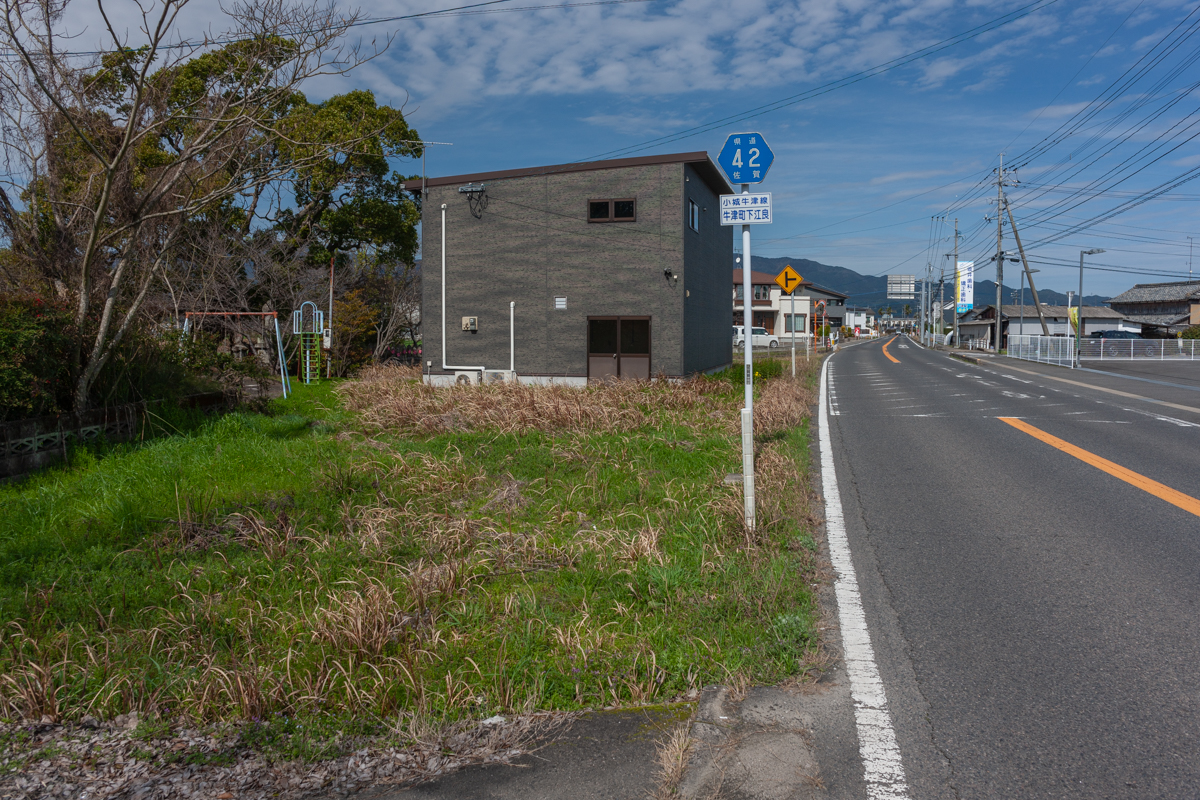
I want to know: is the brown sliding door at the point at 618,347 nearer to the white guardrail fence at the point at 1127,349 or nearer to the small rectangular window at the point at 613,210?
the small rectangular window at the point at 613,210

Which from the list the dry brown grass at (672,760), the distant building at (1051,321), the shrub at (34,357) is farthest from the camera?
the distant building at (1051,321)

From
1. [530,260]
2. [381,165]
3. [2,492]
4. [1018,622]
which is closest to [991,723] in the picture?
[1018,622]

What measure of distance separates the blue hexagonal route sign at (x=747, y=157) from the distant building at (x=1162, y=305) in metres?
79.0

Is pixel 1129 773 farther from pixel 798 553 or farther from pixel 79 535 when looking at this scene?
pixel 79 535

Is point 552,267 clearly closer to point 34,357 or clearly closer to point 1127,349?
point 34,357

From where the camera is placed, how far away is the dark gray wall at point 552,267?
66.0 ft

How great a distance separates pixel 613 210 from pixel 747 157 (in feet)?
48.1

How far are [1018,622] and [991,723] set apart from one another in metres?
1.28

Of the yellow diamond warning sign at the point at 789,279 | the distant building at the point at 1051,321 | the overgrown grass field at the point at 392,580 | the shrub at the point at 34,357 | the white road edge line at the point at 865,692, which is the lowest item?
the white road edge line at the point at 865,692

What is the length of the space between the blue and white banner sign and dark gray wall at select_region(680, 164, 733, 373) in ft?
40.8

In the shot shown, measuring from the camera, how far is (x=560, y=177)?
21.0m

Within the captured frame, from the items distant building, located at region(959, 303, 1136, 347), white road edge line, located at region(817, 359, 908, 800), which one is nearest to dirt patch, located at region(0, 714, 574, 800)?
white road edge line, located at region(817, 359, 908, 800)

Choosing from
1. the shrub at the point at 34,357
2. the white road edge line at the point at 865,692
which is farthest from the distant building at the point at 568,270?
the white road edge line at the point at 865,692

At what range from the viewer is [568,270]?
830 inches
